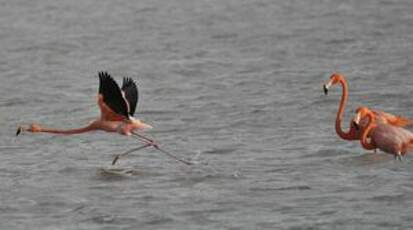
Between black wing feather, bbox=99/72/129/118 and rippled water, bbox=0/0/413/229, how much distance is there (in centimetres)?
65

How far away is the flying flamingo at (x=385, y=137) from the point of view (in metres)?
11.5

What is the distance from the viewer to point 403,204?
391 inches

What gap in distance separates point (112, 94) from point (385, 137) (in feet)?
9.35

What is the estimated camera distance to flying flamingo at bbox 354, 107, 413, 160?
452 inches

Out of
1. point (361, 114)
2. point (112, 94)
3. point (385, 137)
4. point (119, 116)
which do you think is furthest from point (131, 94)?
point (385, 137)

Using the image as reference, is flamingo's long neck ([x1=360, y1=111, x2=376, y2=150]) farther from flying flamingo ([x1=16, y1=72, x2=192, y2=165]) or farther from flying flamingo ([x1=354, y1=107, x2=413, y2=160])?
flying flamingo ([x1=16, y1=72, x2=192, y2=165])

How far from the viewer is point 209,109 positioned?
49.8 ft

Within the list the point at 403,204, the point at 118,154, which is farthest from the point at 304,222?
the point at 118,154

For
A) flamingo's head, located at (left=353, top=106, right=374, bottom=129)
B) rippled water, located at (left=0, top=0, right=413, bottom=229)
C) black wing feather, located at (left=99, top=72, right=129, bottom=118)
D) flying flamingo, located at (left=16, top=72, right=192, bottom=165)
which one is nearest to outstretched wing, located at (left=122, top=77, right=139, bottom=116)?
flying flamingo, located at (left=16, top=72, right=192, bottom=165)

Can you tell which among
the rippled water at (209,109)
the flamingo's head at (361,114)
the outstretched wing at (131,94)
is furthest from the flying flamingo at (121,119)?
the flamingo's head at (361,114)

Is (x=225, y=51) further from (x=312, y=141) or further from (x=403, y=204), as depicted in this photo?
(x=403, y=204)

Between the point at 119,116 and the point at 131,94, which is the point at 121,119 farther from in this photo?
the point at 131,94

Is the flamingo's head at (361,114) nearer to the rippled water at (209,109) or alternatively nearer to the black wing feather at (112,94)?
the rippled water at (209,109)

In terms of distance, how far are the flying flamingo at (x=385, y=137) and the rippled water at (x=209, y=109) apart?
17cm
